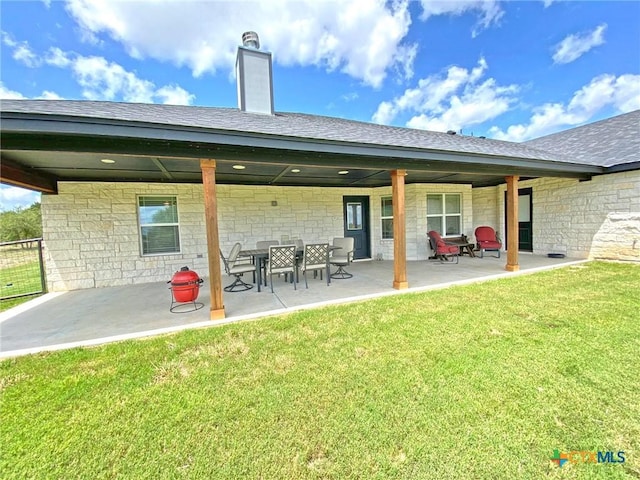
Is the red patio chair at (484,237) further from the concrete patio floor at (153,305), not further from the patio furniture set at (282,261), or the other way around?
the patio furniture set at (282,261)

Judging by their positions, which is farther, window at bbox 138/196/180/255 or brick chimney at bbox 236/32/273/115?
window at bbox 138/196/180/255

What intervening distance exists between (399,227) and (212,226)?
331cm

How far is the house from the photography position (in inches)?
140

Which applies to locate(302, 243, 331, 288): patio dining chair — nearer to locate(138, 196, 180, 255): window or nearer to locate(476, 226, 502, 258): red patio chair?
locate(138, 196, 180, 255): window

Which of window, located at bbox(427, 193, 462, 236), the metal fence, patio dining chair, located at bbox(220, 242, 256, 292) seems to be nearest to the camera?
patio dining chair, located at bbox(220, 242, 256, 292)

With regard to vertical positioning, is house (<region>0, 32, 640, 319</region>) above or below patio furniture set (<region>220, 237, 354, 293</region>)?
above

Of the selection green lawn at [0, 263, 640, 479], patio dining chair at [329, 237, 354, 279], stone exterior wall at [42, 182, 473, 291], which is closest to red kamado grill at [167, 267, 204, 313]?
green lawn at [0, 263, 640, 479]

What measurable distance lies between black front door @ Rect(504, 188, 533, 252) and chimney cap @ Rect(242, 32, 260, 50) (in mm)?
9296

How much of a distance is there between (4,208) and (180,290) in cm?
2386

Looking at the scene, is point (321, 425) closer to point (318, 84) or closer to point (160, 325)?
point (160, 325)

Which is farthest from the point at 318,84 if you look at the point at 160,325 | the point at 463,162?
the point at 160,325

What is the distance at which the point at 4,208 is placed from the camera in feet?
59.0

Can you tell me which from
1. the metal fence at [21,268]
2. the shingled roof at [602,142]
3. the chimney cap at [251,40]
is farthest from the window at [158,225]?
the shingled roof at [602,142]

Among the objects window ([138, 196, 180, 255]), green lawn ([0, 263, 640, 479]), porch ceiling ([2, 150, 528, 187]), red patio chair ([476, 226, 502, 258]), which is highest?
porch ceiling ([2, 150, 528, 187])
